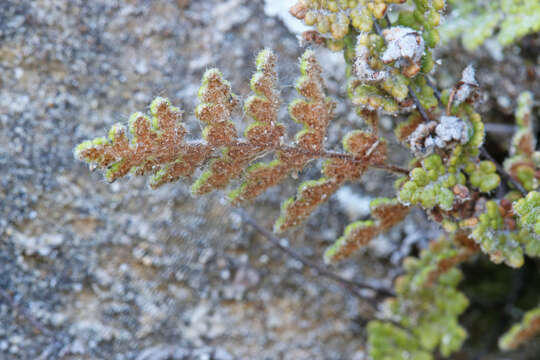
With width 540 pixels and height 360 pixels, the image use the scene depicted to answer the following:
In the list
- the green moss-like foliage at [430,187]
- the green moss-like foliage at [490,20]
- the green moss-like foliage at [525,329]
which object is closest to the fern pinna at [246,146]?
the green moss-like foliage at [430,187]

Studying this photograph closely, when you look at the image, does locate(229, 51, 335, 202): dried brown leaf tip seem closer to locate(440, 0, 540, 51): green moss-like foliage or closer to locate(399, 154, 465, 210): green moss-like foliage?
locate(399, 154, 465, 210): green moss-like foliage

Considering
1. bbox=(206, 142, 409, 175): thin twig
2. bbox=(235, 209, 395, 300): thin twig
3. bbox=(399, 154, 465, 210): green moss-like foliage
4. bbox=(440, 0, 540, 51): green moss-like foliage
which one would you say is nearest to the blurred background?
bbox=(235, 209, 395, 300): thin twig

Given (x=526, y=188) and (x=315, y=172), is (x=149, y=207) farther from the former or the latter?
(x=526, y=188)

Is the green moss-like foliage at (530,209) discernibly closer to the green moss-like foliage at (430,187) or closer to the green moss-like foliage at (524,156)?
the green moss-like foliage at (430,187)

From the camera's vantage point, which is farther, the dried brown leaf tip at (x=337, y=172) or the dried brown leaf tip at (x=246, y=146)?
the dried brown leaf tip at (x=337, y=172)

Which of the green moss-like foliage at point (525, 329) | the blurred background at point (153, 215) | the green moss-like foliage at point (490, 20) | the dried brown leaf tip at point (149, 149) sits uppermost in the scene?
the dried brown leaf tip at point (149, 149)

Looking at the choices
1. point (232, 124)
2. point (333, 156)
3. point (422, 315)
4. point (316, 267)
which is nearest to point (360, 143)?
point (333, 156)
